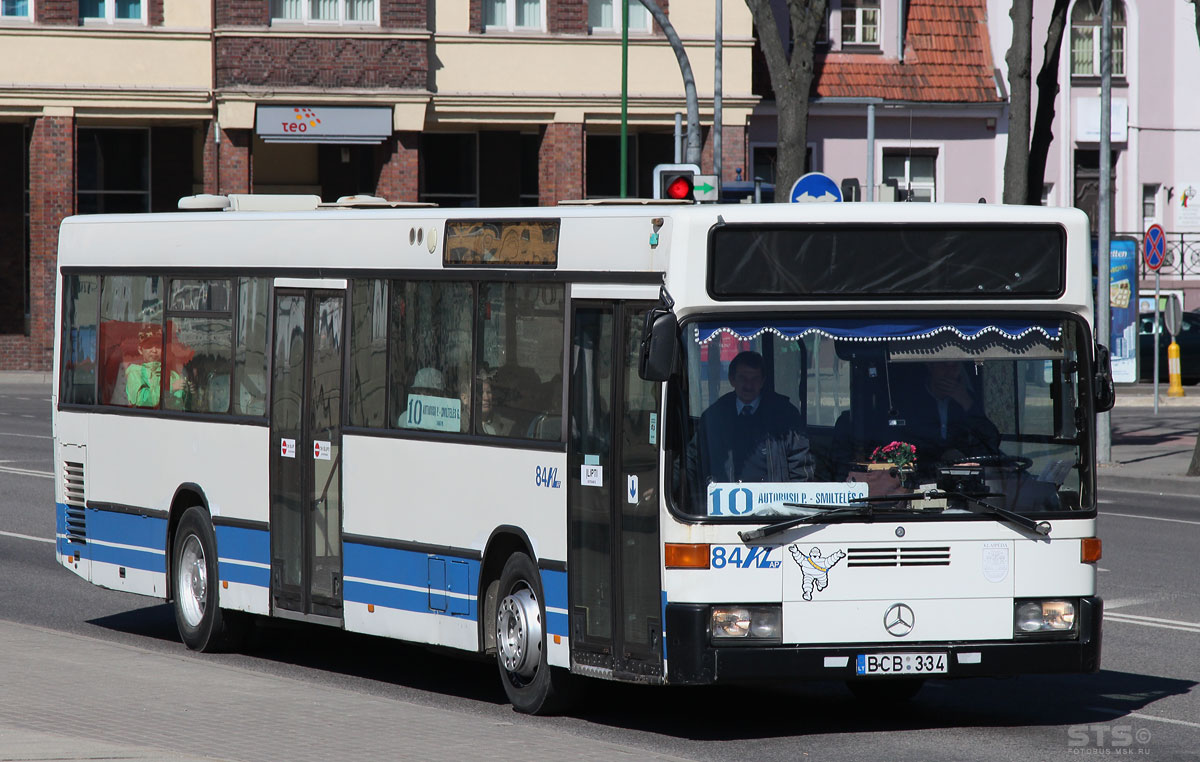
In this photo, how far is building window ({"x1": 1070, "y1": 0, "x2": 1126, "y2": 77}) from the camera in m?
46.8

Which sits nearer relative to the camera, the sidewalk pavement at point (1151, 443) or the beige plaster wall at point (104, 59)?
the sidewalk pavement at point (1151, 443)

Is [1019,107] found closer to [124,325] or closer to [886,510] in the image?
[124,325]

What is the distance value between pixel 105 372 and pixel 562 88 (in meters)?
29.6

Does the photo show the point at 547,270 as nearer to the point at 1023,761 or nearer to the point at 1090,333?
the point at 1090,333

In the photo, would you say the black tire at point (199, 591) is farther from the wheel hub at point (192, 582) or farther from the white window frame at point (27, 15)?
the white window frame at point (27, 15)

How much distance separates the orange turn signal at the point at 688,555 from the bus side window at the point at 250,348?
13.3ft

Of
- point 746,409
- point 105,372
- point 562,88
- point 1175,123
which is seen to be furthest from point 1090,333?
point 1175,123

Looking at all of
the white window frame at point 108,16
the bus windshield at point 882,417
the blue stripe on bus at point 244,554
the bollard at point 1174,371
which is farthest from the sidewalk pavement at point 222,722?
the white window frame at point 108,16

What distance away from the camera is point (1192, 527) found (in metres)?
19.4

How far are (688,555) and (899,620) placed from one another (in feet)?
3.34

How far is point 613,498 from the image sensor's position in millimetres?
9273

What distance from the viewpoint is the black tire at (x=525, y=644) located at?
973 cm

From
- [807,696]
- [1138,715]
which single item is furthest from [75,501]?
[1138,715]

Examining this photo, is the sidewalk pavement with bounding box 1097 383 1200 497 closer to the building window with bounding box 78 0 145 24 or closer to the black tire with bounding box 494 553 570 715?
the black tire with bounding box 494 553 570 715
